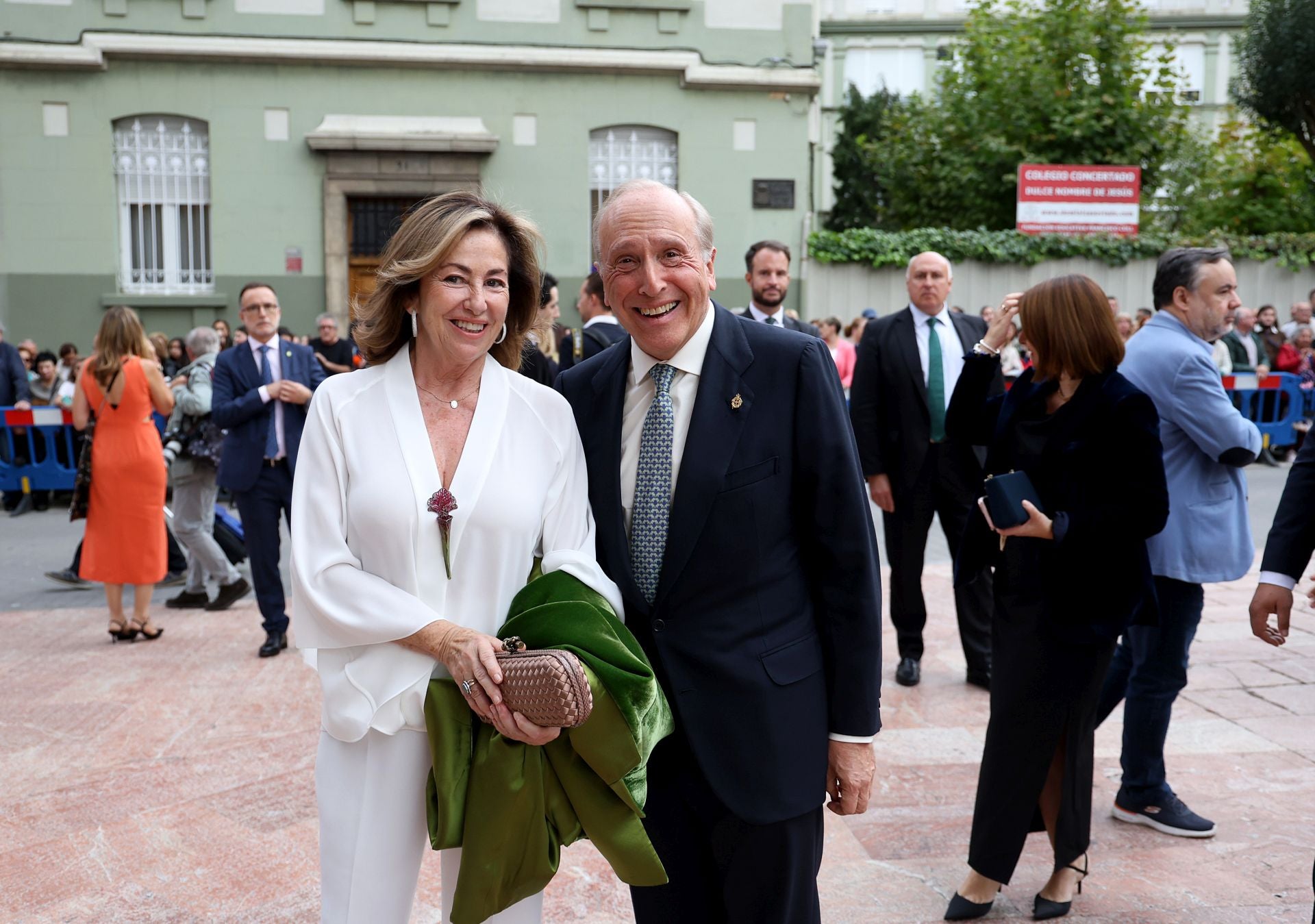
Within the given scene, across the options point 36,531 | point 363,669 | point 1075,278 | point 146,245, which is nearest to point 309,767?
point 363,669

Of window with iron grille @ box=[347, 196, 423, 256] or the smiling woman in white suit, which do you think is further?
window with iron grille @ box=[347, 196, 423, 256]

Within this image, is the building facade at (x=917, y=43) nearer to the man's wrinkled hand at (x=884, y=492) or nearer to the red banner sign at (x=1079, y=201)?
the red banner sign at (x=1079, y=201)

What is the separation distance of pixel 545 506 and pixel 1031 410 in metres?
1.89

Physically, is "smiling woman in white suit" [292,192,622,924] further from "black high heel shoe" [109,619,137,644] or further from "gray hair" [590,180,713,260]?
"black high heel shoe" [109,619,137,644]

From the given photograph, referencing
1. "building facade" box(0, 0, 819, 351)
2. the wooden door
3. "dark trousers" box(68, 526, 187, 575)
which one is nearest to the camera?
"dark trousers" box(68, 526, 187, 575)

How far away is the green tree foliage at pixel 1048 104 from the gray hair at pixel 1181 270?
18251mm

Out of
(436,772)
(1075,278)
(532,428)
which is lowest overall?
(436,772)

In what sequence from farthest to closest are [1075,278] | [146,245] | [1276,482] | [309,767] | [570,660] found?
1. [146,245]
2. [1276,482]
3. [309,767]
4. [1075,278]
5. [570,660]

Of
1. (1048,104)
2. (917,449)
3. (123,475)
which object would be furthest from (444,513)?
(1048,104)

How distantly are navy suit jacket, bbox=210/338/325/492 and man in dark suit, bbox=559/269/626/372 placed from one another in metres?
1.55

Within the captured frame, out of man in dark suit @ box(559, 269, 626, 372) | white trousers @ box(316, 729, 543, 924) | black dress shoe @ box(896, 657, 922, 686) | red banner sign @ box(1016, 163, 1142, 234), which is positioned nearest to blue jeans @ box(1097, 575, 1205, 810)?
black dress shoe @ box(896, 657, 922, 686)

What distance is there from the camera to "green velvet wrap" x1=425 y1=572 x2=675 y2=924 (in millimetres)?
2258

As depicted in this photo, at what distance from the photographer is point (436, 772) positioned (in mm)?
2320

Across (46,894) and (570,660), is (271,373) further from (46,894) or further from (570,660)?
(570,660)
